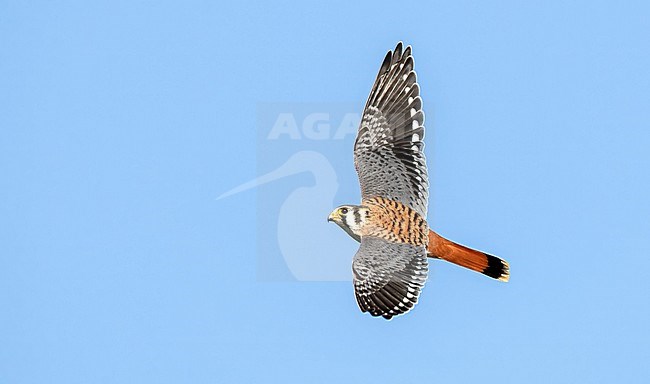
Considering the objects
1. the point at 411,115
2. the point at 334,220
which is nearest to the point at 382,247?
the point at 334,220

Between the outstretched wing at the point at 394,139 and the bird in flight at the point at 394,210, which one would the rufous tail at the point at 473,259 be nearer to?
the bird in flight at the point at 394,210

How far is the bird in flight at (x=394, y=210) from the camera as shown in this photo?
35.1ft

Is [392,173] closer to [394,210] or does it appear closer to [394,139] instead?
[394,139]

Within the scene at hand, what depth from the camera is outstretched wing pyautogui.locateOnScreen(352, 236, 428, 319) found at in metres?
10.7

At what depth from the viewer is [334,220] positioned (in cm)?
1070

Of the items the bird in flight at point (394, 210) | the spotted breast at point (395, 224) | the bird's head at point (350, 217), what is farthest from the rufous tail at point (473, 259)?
the bird's head at point (350, 217)

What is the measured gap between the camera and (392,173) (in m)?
11.2

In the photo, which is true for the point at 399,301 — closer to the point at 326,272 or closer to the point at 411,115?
the point at 326,272

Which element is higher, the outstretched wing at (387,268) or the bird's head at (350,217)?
the bird's head at (350,217)

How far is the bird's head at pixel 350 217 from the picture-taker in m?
10.7

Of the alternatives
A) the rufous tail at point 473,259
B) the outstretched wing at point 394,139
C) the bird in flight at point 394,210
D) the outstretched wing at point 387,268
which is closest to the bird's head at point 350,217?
the bird in flight at point 394,210

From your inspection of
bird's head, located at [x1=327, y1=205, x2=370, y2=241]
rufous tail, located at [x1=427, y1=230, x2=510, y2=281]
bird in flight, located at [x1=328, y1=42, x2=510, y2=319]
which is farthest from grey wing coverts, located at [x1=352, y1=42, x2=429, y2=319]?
rufous tail, located at [x1=427, y1=230, x2=510, y2=281]

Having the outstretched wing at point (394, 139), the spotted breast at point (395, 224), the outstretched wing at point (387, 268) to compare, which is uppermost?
the outstretched wing at point (394, 139)

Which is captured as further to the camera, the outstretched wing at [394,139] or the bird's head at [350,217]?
the outstretched wing at [394,139]
